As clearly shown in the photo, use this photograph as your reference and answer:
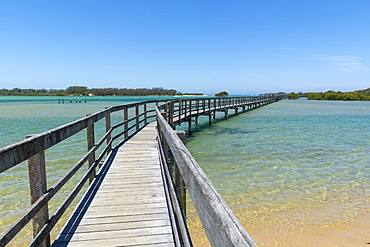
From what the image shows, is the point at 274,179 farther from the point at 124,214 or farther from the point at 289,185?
the point at 124,214

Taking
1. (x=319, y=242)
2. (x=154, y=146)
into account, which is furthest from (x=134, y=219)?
(x=154, y=146)

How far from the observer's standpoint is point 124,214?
3445 mm

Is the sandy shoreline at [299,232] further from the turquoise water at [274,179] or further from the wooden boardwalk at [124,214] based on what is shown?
the wooden boardwalk at [124,214]

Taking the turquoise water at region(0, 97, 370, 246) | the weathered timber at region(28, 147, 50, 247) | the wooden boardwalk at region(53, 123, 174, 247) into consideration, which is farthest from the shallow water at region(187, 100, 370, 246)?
the weathered timber at region(28, 147, 50, 247)

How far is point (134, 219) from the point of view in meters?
3.31

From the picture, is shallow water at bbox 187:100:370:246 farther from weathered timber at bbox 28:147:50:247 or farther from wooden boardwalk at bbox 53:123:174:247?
weathered timber at bbox 28:147:50:247

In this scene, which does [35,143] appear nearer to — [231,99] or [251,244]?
[251,244]

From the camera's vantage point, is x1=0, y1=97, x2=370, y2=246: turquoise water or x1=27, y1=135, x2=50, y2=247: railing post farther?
x1=0, y1=97, x2=370, y2=246: turquoise water

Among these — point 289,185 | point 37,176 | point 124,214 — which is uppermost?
point 37,176

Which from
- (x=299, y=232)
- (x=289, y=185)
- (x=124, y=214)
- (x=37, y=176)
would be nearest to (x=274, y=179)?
(x=289, y=185)

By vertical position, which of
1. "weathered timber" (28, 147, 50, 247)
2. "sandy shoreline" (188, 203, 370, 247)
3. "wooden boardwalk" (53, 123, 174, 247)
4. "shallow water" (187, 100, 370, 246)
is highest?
"weathered timber" (28, 147, 50, 247)

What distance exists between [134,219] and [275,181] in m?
5.13

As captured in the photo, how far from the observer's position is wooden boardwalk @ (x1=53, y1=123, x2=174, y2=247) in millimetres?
2846

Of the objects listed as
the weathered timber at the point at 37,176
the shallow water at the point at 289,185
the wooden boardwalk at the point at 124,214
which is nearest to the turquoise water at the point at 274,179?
the shallow water at the point at 289,185
